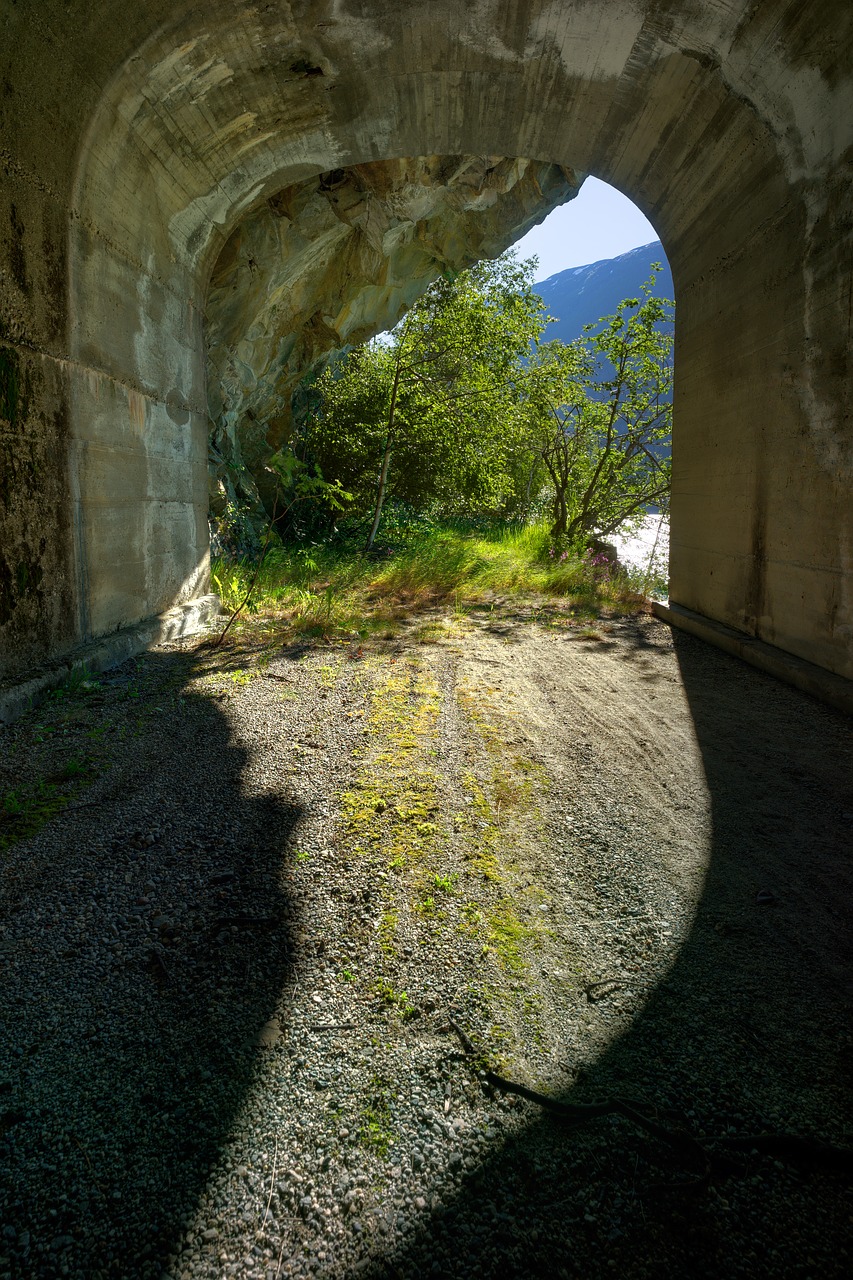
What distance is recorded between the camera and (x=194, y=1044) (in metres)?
1.41

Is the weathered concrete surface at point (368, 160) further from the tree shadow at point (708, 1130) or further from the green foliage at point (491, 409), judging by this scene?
the green foliage at point (491, 409)

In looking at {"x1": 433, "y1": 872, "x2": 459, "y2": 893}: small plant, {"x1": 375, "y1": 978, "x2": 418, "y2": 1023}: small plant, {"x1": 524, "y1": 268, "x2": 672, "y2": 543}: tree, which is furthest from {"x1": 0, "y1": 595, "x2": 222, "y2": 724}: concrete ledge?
{"x1": 524, "y1": 268, "x2": 672, "y2": 543}: tree

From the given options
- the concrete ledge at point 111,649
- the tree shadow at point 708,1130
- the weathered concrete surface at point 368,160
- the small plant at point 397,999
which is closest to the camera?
the tree shadow at point 708,1130

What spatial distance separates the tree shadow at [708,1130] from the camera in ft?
3.41

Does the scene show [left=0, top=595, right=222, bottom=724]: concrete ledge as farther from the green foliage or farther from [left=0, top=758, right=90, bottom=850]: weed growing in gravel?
the green foliage

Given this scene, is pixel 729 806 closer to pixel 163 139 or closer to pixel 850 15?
pixel 850 15

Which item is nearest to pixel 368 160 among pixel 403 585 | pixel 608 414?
pixel 403 585

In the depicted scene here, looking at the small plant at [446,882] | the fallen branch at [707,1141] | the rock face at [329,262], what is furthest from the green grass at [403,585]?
the fallen branch at [707,1141]

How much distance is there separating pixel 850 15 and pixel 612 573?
19.3ft

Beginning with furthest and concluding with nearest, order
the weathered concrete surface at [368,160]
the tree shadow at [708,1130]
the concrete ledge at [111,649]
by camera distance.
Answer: the weathered concrete surface at [368,160] < the concrete ledge at [111,649] < the tree shadow at [708,1130]

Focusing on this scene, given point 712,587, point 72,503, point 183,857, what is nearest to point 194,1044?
point 183,857

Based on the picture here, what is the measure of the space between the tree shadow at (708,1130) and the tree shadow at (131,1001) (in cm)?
43

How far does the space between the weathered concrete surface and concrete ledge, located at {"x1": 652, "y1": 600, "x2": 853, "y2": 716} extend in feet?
0.43

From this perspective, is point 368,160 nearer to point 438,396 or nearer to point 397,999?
point 438,396
